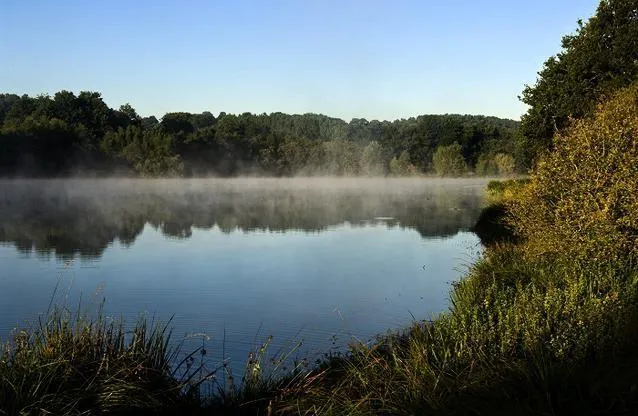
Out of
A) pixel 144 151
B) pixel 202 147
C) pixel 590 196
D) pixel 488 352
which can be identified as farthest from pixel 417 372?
pixel 202 147

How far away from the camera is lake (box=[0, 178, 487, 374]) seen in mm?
13008

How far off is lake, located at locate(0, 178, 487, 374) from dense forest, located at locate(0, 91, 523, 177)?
5722 centimetres

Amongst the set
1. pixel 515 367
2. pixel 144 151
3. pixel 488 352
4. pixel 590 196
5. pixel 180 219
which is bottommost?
pixel 180 219

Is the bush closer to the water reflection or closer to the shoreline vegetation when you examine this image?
the shoreline vegetation

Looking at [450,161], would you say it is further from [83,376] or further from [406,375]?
[83,376]

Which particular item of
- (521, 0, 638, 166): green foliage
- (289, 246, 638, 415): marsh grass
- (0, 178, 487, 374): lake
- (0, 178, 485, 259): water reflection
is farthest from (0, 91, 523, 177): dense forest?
(289, 246, 638, 415): marsh grass

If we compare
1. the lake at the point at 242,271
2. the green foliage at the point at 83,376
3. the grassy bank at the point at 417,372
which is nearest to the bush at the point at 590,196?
the grassy bank at the point at 417,372

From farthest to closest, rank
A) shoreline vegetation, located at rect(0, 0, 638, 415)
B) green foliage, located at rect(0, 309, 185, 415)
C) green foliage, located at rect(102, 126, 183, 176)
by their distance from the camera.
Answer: green foliage, located at rect(102, 126, 183, 176) < green foliage, located at rect(0, 309, 185, 415) < shoreline vegetation, located at rect(0, 0, 638, 415)

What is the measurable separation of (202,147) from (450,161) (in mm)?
47769

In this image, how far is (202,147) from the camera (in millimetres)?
120125

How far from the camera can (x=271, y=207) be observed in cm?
5138

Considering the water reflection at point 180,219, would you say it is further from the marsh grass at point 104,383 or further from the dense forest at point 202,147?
the dense forest at point 202,147

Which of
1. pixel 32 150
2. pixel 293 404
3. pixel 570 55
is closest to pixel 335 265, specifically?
pixel 293 404

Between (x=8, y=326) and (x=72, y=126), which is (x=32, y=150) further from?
(x=8, y=326)
